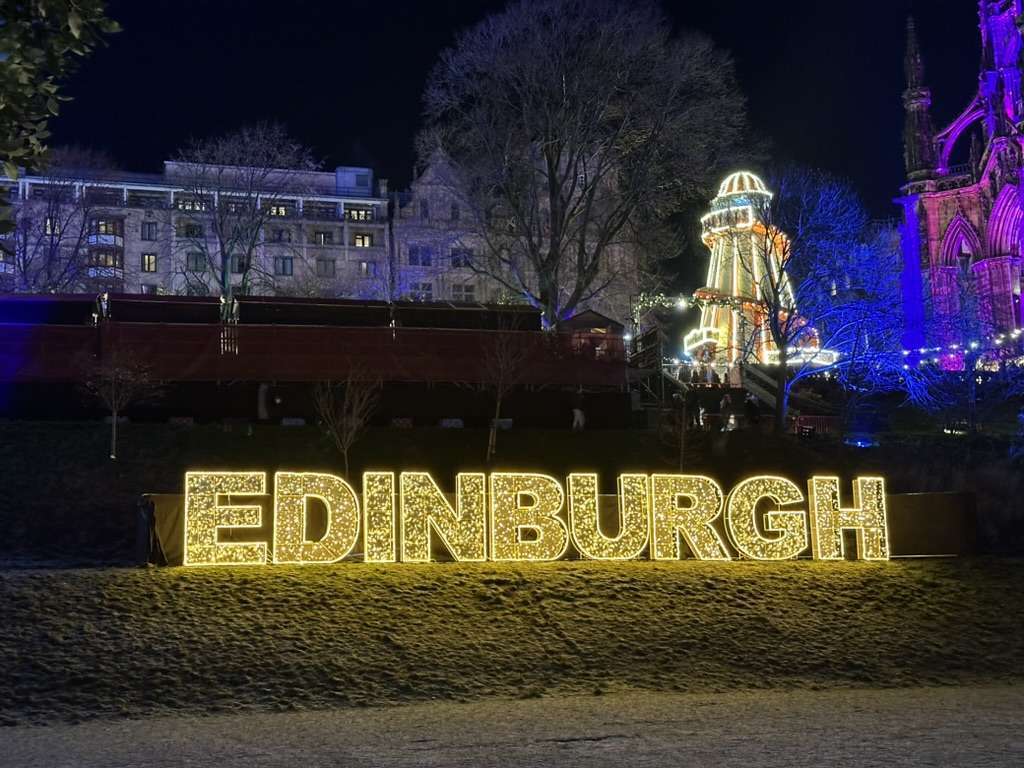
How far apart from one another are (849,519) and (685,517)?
11.3ft

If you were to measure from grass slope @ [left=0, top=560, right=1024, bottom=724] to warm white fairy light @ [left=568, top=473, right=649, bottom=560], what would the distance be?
14.7 inches

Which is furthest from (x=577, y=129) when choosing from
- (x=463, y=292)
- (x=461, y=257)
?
(x=463, y=292)

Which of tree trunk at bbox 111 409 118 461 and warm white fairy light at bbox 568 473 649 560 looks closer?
warm white fairy light at bbox 568 473 649 560

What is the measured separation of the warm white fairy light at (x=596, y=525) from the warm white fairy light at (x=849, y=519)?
3.53 meters

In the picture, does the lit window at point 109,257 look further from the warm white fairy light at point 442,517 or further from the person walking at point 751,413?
the warm white fairy light at point 442,517

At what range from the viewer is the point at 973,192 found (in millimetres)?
83438

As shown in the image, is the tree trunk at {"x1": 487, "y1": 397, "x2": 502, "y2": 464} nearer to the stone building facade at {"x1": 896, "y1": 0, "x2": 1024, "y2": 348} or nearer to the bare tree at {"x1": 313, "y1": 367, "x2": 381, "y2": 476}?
the bare tree at {"x1": 313, "y1": 367, "x2": 381, "y2": 476}

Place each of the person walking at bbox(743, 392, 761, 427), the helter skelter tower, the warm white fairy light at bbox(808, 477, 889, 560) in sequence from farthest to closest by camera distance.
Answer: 1. the helter skelter tower
2. the person walking at bbox(743, 392, 761, 427)
3. the warm white fairy light at bbox(808, 477, 889, 560)

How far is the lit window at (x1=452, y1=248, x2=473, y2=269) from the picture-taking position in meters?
45.6

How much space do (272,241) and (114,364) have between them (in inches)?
2110

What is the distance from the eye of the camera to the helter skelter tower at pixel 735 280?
50719mm

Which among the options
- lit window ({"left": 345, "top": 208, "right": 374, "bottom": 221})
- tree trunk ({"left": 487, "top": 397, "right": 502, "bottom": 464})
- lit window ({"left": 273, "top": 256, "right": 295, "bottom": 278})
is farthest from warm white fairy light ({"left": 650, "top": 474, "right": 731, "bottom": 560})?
lit window ({"left": 345, "top": 208, "right": 374, "bottom": 221})

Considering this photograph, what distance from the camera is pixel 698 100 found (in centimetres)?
4178

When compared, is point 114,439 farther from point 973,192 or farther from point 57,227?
point 973,192
